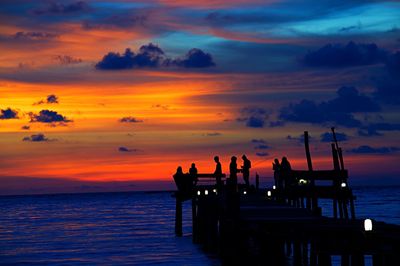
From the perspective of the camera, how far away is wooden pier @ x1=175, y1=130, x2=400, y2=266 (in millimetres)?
17727

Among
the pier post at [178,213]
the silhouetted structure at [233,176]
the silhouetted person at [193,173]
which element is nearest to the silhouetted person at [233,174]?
the silhouetted structure at [233,176]

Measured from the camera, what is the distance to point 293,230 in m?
20.5

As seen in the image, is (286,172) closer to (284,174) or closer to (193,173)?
(284,174)

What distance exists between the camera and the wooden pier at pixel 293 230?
58.2ft

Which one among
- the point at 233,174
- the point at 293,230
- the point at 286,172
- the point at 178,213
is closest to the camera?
the point at 293,230

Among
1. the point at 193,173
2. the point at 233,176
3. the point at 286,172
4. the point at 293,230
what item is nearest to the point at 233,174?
the point at 233,176

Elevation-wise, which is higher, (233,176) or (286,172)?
(286,172)

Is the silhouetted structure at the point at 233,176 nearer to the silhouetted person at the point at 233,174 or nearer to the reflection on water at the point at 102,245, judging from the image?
the silhouetted person at the point at 233,174

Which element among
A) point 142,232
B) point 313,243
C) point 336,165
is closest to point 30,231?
point 142,232

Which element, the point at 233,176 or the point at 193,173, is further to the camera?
the point at 193,173

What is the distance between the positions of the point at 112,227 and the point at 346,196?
37500 millimetres

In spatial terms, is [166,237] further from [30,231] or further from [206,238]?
[30,231]

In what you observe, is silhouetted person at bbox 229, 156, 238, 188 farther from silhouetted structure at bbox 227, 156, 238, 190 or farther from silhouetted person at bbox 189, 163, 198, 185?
silhouetted person at bbox 189, 163, 198, 185

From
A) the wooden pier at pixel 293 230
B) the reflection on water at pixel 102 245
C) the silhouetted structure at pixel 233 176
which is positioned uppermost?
the silhouetted structure at pixel 233 176
